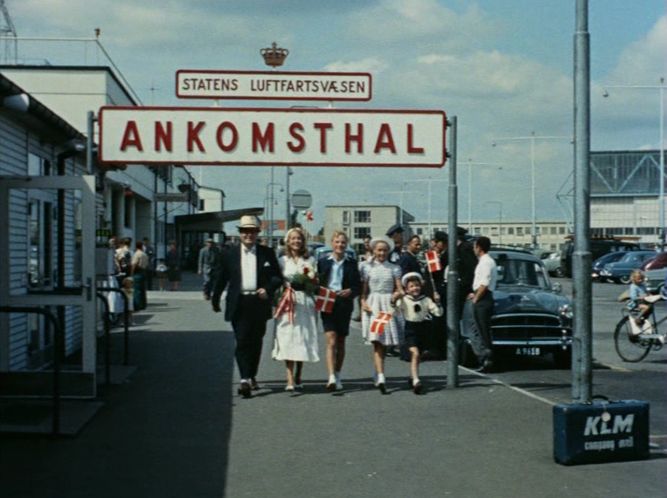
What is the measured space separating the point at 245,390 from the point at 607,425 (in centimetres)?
454

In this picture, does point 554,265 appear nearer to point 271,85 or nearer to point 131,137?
point 271,85

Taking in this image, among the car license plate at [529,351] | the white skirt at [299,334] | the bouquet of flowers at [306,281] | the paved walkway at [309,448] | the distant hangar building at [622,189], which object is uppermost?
the distant hangar building at [622,189]

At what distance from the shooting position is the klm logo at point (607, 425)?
7.96 m

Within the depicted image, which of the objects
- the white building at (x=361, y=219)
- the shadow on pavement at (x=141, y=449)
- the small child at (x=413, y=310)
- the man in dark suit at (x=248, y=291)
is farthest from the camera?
the white building at (x=361, y=219)

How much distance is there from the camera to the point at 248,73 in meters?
12.3

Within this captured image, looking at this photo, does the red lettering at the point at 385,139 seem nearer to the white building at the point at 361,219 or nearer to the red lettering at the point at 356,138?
the red lettering at the point at 356,138

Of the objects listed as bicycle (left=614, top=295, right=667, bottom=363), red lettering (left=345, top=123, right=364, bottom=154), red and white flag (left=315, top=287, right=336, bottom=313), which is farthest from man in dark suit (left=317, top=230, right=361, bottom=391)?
bicycle (left=614, top=295, right=667, bottom=363)

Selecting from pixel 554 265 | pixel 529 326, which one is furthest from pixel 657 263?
pixel 529 326

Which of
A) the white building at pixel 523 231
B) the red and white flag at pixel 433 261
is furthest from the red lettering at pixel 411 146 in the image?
the white building at pixel 523 231

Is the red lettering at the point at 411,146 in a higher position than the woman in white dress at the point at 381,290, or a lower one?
higher

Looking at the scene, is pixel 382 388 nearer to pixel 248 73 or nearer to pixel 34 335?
pixel 248 73

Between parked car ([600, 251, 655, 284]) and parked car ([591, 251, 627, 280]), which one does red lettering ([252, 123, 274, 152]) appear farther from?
parked car ([591, 251, 627, 280])

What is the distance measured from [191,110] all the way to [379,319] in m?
3.08

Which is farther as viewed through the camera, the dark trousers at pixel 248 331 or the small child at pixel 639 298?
the small child at pixel 639 298
